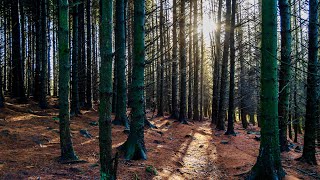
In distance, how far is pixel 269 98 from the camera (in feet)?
20.1

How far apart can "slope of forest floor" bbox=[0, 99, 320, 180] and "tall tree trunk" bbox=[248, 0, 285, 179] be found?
2.74 ft

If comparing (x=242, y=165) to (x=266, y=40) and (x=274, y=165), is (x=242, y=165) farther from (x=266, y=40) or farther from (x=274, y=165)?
(x=266, y=40)

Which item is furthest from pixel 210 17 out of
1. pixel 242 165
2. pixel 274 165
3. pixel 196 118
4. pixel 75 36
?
pixel 274 165

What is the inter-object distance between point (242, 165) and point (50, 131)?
6921mm

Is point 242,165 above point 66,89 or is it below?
below

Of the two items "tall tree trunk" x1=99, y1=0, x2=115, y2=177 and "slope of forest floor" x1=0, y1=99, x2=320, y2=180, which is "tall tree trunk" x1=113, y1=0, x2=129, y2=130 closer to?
"slope of forest floor" x1=0, y1=99, x2=320, y2=180

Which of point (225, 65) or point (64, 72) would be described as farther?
point (225, 65)

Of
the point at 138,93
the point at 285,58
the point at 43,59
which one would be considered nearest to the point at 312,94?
the point at 285,58

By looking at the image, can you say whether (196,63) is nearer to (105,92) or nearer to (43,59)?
(43,59)

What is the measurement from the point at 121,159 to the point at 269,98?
4207 mm

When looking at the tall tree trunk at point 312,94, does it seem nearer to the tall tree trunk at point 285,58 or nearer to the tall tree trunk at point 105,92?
the tall tree trunk at point 285,58

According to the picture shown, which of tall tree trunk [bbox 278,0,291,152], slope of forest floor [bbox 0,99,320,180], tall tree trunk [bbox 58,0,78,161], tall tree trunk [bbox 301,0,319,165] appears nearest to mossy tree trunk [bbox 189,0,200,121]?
slope of forest floor [bbox 0,99,320,180]

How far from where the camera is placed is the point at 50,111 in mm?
14797

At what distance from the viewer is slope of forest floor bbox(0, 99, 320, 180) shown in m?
6.05
